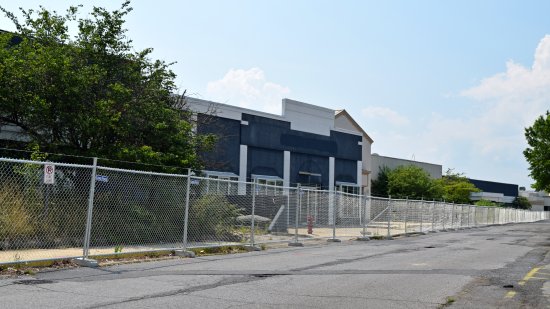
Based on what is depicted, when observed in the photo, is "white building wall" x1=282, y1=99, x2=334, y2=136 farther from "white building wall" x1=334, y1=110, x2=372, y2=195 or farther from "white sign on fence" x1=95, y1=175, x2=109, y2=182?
"white sign on fence" x1=95, y1=175, x2=109, y2=182

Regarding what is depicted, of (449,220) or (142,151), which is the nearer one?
(142,151)

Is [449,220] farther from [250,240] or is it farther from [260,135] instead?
[250,240]

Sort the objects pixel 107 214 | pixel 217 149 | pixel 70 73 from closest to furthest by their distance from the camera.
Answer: pixel 107 214 < pixel 70 73 < pixel 217 149

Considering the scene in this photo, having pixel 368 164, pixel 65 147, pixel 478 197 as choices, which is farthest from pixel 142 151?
pixel 478 197

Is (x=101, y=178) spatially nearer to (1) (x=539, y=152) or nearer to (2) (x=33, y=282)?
(2) (x=33, y=282)

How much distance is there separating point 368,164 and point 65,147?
3784 centimetres

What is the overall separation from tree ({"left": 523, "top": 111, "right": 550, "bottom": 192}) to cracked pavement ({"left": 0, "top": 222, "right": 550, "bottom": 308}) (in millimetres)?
44180

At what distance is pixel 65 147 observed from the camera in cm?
1664

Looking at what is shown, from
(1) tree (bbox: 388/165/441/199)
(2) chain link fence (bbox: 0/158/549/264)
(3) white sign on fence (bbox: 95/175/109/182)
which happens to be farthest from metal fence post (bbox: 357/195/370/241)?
(1) tree (bbox: 388/165/441/199)

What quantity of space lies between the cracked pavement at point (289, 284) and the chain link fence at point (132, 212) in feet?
4.99

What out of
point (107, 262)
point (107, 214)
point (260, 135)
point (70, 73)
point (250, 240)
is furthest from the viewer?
point (260, 135)

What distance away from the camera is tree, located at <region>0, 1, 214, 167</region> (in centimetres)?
1586

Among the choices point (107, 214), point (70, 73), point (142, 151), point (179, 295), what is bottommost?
point (179, 295)

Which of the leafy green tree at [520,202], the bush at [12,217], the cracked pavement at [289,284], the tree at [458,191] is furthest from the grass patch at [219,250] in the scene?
the leafy green tree at [520,202]
